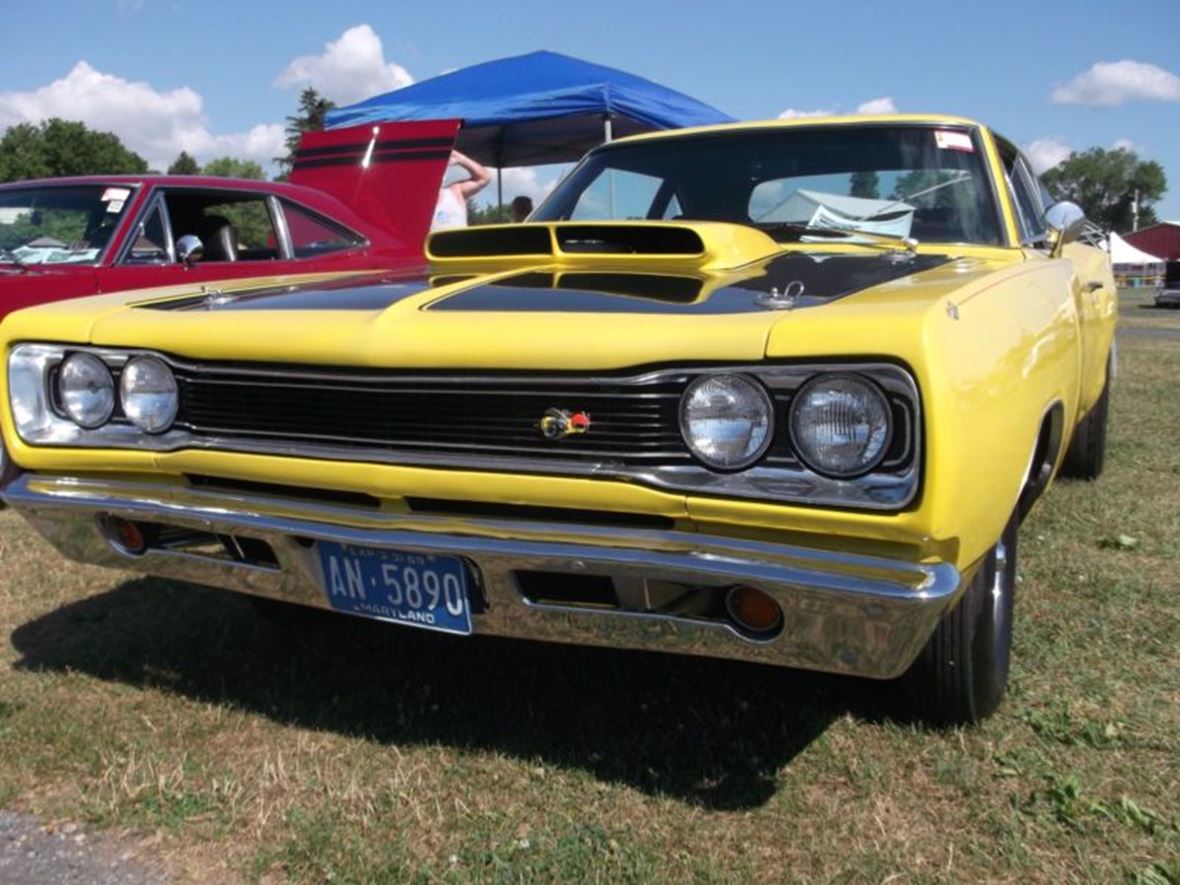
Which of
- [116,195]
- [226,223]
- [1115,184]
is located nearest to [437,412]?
[116,195]

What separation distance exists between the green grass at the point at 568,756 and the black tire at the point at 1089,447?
1.56 metres

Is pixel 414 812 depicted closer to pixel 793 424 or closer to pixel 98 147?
pixel 793 424

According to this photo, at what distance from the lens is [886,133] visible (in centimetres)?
344

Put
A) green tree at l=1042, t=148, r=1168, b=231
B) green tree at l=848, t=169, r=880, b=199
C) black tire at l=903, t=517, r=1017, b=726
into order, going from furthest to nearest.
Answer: green tree at l=1042, t=148, r=1168, b=231 < green tree at l=848, t=169, r=880, b=199 < black tire at l=903, t=517, r=1017, b=726

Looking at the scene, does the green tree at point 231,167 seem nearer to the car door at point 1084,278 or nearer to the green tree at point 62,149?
the green tree at point 62,149

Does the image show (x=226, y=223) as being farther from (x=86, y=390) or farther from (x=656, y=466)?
(x=656, y=466)

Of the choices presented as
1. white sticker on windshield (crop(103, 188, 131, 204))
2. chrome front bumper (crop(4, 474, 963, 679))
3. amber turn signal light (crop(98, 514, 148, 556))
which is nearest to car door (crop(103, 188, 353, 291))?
white sticker on windshield (crop(103, 188, 131, 204))

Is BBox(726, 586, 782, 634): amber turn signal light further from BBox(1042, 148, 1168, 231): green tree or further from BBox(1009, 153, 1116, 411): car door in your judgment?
BBox(1042, 148, 1168, 231): green tree

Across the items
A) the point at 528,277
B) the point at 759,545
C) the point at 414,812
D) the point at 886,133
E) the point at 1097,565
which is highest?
the point at 886,133

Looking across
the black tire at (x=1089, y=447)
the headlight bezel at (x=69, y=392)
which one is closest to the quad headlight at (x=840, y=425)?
the headlight bezel at (x=69, y=392)

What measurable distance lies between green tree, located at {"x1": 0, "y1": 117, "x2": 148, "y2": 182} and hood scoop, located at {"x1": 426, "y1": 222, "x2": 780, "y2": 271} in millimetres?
73817

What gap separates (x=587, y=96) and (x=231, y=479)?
7.27 metres

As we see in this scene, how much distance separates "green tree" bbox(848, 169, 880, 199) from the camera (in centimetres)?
336

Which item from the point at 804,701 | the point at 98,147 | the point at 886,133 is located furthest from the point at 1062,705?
the point at 98,147
